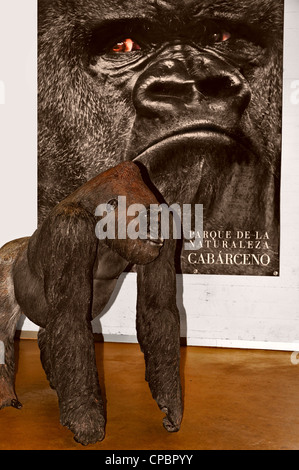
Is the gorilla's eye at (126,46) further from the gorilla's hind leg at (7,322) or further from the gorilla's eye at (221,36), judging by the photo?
the gorilla's hind leg at (7,322)

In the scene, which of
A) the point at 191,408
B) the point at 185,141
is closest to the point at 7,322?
the point at 191,408

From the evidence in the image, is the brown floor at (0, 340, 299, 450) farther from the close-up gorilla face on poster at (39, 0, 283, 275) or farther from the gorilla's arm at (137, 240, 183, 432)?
the close-up gorilla face on poster at (39, 0, 283, 275)

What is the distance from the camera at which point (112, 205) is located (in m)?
2.26

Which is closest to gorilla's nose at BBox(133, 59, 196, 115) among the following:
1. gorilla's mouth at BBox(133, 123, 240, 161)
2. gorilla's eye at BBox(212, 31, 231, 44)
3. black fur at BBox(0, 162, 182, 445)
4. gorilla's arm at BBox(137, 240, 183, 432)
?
gorilla's mouth at BBox(133, 123, 240, 161)

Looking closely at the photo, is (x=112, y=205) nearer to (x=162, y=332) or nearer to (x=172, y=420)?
(x=162, y=332)

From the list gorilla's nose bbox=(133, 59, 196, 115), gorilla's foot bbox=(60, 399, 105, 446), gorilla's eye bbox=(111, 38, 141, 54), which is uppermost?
gorilla's eye bbox=(111, 38, 141, 54)

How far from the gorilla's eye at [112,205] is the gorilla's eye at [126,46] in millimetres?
2559

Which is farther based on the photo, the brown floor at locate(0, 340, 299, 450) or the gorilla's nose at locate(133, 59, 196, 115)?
the gorilla's nose at locate(133, 59, 196, 115)

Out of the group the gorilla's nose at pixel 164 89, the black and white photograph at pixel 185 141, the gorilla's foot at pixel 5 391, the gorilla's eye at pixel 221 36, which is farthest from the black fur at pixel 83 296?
the gorilla's eye at pixel 221 36

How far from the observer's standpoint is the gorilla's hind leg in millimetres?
2590

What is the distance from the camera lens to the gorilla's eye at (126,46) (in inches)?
174

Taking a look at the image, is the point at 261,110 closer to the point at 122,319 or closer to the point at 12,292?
the point at 122,319

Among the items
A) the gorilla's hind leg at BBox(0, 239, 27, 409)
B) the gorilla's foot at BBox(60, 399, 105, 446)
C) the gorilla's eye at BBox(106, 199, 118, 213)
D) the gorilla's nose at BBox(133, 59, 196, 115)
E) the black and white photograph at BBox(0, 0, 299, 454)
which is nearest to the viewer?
the gorilla's foot at BBox(60, 399, 105, 446)

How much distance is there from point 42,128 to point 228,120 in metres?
1.51
